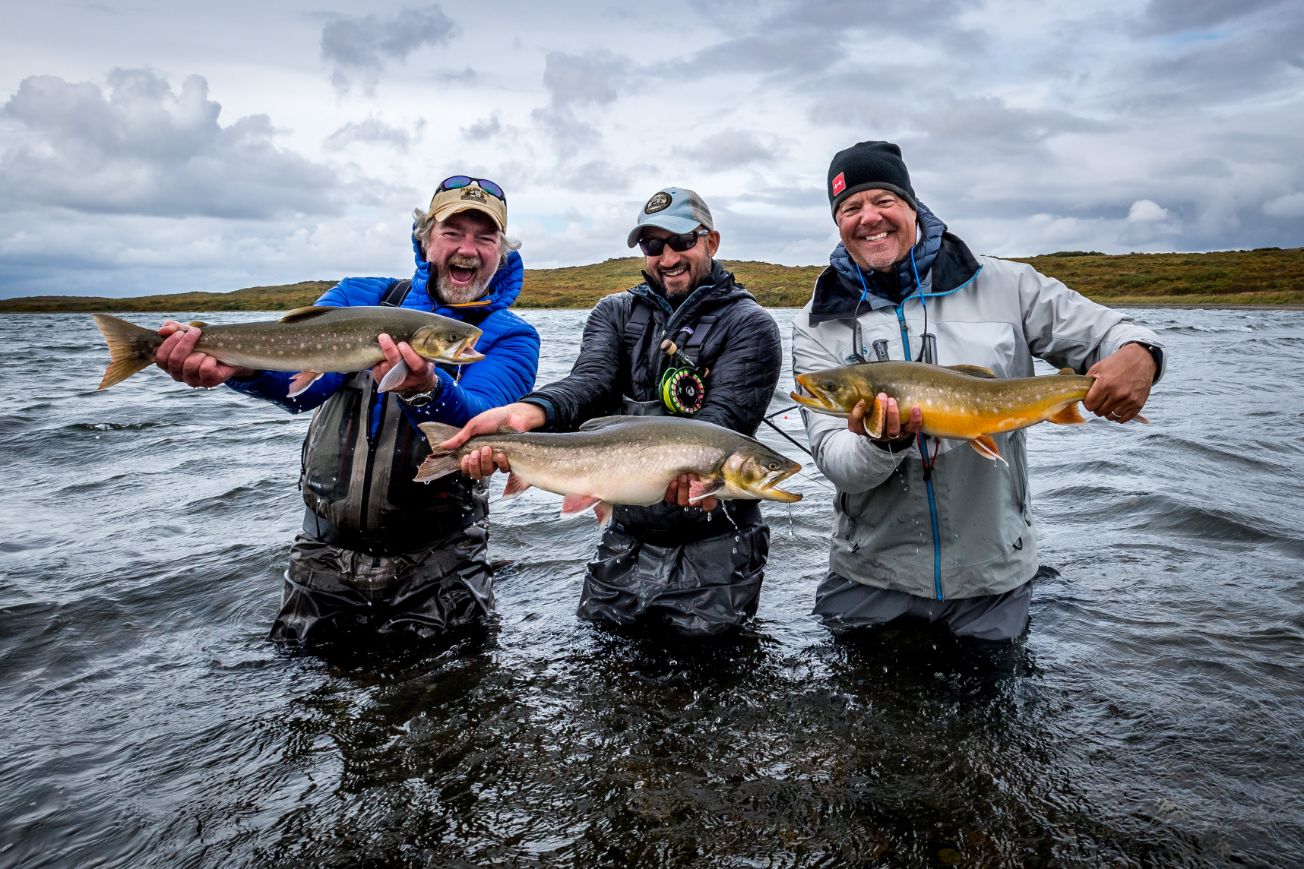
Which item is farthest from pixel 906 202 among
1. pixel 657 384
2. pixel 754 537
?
pixel 754 537

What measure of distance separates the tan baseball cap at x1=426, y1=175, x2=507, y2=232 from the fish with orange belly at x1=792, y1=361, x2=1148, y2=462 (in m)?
2.58

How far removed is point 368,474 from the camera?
5.28 m

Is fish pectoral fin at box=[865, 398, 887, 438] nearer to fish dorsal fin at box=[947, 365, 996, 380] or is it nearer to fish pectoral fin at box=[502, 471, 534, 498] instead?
fish dorsal fin at box=[947, 365, 996, 380]

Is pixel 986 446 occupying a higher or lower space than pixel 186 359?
lower

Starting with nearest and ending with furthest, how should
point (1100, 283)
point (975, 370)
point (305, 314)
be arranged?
point (975, 370)
point (305, 314)
point (1100, 283)

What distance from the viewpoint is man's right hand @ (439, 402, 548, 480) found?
15.3 ft

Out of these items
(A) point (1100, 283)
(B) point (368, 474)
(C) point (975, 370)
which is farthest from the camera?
(A) point (1100, 283)

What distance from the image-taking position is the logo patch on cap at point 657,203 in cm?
560

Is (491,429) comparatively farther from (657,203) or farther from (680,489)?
(657,203)

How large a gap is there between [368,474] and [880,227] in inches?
137

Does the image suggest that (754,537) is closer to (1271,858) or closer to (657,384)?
(657,384)

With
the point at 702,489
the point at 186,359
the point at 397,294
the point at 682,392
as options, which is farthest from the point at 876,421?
the point at 186,359

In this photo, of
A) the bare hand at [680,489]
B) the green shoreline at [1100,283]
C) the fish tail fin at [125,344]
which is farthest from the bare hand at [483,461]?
the green shoreline at [1100,283]

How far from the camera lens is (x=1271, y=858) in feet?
11.7
